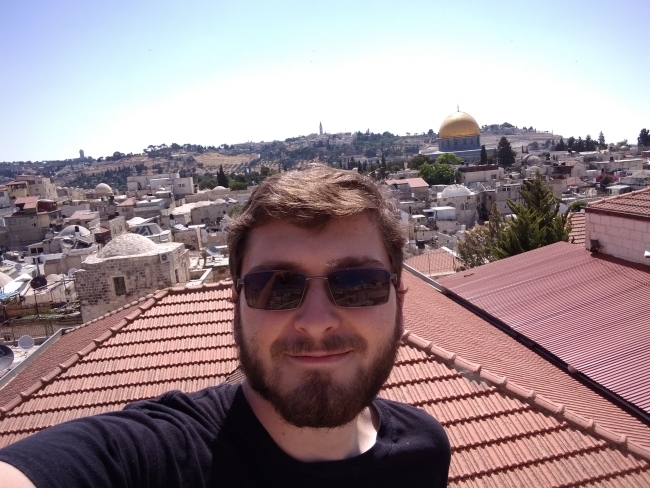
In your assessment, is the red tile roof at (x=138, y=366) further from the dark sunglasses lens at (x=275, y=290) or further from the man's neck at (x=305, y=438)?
the dark sunglasses lens at (x=275, y=290)

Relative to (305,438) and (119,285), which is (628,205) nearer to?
(305,438)

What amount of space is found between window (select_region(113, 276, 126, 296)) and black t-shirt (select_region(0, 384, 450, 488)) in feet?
28.8

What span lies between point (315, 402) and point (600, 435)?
326 centimetres

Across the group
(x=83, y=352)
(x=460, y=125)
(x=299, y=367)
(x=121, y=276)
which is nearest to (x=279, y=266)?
(x=299, y=367)

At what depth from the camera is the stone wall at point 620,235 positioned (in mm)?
7746

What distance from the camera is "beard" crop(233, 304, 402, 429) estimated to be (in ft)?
4.58

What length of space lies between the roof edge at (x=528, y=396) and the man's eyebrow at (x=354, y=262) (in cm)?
290

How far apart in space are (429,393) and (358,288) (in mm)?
2629

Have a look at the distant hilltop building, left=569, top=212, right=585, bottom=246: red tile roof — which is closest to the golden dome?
the distant hilltop building

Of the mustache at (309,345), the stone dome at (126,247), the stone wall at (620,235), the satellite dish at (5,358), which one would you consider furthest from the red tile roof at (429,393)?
the stone dome at (126,247)

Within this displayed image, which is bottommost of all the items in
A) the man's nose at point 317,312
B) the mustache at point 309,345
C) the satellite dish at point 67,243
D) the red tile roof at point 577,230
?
the satellite dish at point 67,243

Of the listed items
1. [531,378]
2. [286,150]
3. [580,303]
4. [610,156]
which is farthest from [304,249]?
[286,150]

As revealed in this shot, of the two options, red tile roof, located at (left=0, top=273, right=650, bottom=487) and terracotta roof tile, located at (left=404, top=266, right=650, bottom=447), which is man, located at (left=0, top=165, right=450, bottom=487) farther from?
terracotta roof tile, located at (left=404, top=266, right=650, bottom=447)

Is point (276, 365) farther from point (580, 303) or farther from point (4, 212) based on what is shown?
point (4, 212)
